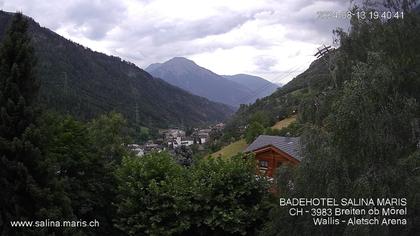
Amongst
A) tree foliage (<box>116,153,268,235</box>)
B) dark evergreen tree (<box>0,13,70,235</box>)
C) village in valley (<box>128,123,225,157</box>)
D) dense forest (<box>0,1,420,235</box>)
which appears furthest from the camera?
village in valley (<box>128,123,225,157</box>)

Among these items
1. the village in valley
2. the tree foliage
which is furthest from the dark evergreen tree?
the village in valley

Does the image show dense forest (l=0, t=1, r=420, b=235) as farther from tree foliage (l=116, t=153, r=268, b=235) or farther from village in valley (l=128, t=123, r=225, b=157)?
village in valley (l=128, t=123, r=225, b=157)

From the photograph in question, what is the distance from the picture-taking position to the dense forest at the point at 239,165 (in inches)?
502

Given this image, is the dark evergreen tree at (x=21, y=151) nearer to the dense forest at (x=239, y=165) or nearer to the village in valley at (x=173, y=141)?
the dense forest at (x=239, y=165)

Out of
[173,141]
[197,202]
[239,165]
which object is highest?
[173,141]

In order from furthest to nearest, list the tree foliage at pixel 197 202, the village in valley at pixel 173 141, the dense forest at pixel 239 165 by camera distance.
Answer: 1. the village in valley at pixel 173 141
2. the tree foliage at pixel 197 202
3. the dense forest at pixel 239 165

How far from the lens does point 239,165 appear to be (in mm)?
20391

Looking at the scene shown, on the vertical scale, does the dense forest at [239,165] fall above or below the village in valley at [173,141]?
below

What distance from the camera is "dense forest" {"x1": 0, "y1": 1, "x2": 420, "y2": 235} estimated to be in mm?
12742

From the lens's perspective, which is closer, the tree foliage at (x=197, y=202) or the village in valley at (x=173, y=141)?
the tree foliage at (x=197, y=202)

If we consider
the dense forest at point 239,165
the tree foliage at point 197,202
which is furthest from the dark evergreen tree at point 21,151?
the tree foliage at point 197,202

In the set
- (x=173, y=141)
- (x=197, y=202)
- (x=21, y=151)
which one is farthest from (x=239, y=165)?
(x=173, y=141)

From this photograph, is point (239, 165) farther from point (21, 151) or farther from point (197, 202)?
point (21, 151)

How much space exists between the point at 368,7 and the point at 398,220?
726cm
